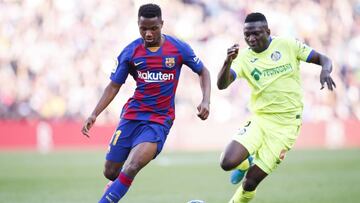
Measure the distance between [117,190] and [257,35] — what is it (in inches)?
119

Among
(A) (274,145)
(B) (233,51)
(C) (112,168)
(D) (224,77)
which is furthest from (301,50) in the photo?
(C) (112,168)

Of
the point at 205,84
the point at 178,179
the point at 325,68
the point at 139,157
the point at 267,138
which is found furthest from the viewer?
the point at 178,179

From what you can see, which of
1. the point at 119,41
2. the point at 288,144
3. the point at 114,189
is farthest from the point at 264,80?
the point at 119,41

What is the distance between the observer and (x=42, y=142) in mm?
28078

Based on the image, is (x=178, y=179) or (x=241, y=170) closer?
(x=241, y=170)

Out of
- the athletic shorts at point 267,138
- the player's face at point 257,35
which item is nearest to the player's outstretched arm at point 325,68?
the player's face at point 257,35

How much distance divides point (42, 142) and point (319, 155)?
10345mm

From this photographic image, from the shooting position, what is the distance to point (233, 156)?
9.95 m

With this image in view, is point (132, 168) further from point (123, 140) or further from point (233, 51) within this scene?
point (233, 51)

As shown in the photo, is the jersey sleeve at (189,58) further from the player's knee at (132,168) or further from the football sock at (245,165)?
the football sock at (245,165)

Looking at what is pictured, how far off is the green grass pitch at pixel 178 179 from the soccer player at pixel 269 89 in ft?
6.69

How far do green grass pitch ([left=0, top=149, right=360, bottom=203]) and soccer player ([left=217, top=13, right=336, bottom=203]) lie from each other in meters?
2.04

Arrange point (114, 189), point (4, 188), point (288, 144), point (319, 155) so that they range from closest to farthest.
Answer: point (114, 189)
point (288, 144)
point (4, 188)
point (319, 155)

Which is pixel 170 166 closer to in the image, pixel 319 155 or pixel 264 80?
pixel 319 155
